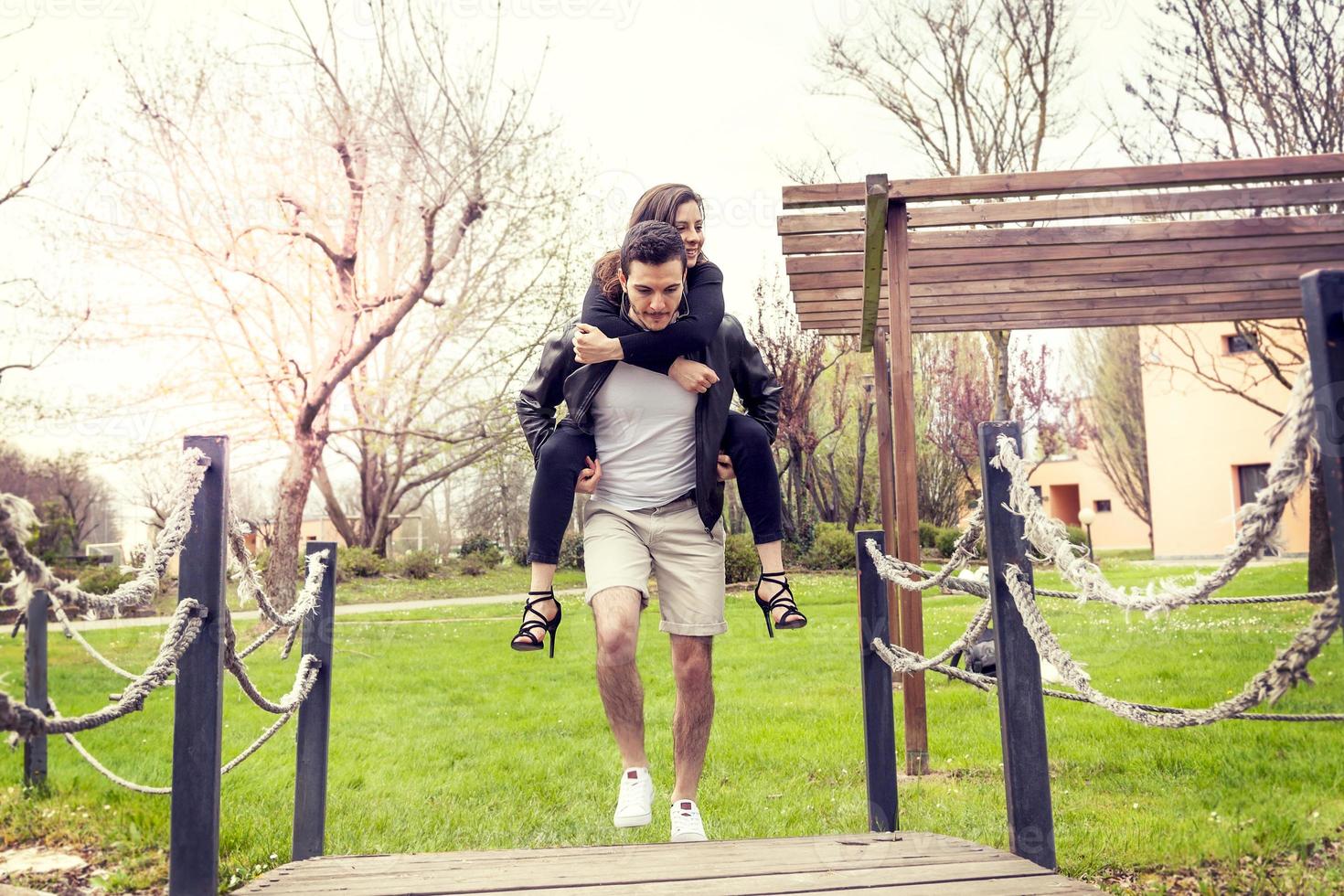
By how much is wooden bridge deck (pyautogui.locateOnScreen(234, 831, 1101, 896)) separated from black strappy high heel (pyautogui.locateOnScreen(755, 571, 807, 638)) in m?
0.61

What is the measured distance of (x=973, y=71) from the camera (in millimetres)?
16500

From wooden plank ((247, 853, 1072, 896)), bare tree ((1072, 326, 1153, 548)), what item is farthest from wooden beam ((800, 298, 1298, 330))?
bare tree ((1072, 326, 1153, 548))

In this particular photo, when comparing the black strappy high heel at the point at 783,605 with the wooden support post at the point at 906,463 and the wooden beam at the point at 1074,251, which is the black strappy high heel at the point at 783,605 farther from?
the wooden beam at the point at 1074,251

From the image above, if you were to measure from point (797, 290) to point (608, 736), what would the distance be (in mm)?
3147

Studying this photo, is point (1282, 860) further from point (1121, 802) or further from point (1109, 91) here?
point (1109, 91)

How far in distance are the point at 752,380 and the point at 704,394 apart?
287mm

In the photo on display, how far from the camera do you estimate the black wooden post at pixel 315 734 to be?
323 centimetres

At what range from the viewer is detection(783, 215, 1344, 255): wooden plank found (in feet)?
19.1

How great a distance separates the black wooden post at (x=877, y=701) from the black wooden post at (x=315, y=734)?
178cm

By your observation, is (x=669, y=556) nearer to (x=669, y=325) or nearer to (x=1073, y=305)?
(x=669, y=325)

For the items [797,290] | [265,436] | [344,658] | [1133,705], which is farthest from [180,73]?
[1133,705]

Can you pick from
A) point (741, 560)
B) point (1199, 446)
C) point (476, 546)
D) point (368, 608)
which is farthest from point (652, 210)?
point (1199, 446)

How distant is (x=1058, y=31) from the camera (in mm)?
15930

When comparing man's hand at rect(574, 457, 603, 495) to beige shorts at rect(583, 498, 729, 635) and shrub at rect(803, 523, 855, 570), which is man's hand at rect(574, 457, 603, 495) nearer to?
beige shorts at rect(583, 498, 729, 635)
